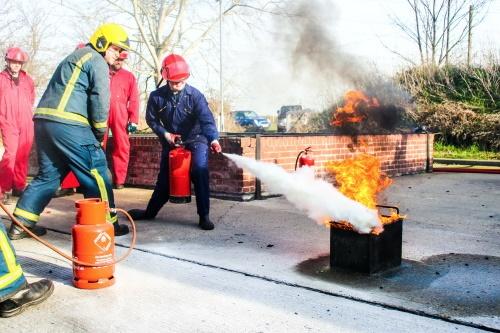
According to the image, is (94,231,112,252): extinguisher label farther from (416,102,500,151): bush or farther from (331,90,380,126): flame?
(416,102,500,151): bush

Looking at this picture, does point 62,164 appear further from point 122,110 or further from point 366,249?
point 122,110

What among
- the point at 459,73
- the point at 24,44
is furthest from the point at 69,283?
the point at 24,44

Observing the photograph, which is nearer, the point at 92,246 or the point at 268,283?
the point at 92,246

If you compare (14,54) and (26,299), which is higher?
(14,54)

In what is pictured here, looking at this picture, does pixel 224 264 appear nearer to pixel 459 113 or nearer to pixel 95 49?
pixel 95 49

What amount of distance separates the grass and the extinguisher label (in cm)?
1291

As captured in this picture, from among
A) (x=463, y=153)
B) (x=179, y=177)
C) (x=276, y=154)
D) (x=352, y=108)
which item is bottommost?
(x=463, y=153)

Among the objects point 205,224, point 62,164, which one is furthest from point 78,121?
point 205,224

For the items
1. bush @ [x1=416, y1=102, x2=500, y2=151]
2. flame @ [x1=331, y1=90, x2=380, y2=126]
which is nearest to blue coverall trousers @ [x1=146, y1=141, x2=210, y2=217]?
flame @ [x1=331, y1=90, x2=380, y2=126]

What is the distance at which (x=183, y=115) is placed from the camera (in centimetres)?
532

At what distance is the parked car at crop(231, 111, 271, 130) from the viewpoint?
110 ft

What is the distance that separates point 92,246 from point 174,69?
2394mm

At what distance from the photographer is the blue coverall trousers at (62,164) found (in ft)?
13.9

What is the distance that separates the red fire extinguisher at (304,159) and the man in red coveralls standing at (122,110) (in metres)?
2.53
